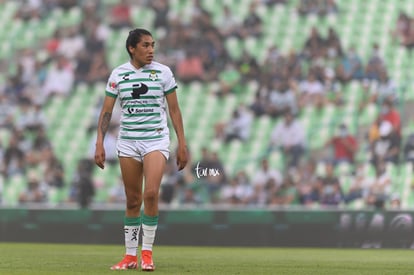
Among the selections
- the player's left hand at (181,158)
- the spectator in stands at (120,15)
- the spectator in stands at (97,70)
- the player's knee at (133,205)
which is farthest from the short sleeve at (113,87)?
the spectator in stands at (120,15)

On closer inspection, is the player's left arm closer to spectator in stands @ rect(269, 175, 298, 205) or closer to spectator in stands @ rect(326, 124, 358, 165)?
spectator in stands @ rect(269, 175, 298, 205)

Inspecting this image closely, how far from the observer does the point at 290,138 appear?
21.9 metres

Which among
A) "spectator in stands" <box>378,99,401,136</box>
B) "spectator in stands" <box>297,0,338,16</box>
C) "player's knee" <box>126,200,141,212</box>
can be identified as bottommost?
"player's knee" <box>126,200,141,212</box>

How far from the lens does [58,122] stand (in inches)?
941

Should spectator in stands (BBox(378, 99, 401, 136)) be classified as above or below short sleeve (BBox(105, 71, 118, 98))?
below

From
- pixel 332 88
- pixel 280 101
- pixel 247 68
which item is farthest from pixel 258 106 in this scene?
pixel 332 88

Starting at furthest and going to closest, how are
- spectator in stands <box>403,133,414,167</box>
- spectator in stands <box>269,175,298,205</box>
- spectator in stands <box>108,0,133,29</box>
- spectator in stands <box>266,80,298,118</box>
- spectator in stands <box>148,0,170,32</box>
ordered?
spectator in stands <box>108,0,133,29</box>
spectator in stands <box>148,0,170,32</box>
spectator in stands <box>266,80,298,118</box>
spectator in stands <box>403,133,414,167</box>
spectator in stands <box>269,175,298,205</box>

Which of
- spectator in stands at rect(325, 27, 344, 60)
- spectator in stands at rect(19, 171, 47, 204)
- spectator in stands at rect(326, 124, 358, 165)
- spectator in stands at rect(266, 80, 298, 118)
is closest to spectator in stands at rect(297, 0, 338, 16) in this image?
spectator in stands at rect(325, 27, 344, 60)

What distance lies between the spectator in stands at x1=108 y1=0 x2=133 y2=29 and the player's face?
1574 cm

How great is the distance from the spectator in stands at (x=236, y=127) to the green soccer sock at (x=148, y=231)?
12.2m

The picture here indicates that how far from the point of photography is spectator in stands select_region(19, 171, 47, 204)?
21.6 meters

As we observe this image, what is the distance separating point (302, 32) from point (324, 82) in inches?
80.3

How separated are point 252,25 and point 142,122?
15.1 metres

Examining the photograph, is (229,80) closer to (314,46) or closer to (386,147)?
(314,46)
